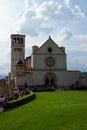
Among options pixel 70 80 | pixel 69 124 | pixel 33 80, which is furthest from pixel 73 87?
pixel 69 124

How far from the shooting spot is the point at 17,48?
73.9 meters

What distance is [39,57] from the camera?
6462cm

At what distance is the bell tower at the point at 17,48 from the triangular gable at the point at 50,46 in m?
9.62

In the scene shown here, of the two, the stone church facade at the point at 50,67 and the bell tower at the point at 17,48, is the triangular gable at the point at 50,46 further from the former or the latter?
the bell tower at the point at 17,48

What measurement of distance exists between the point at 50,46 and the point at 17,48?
450 inches

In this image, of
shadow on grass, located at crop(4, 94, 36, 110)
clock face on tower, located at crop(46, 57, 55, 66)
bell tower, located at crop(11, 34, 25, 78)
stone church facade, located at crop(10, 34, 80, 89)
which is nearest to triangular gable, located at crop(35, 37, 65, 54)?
stone church facade, located at crop(10, 34, 80, 89)

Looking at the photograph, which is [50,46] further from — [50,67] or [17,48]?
[17,48]

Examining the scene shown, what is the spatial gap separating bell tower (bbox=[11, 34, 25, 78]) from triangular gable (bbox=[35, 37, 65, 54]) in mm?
9616

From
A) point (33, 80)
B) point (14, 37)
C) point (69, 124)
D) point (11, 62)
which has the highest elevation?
point (14, 37)

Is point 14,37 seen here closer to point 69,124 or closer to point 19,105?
point 19,105

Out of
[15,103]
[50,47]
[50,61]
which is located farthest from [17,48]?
[15,103]

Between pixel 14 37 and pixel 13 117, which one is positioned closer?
pixel 13 117

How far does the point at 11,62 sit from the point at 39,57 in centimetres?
1046

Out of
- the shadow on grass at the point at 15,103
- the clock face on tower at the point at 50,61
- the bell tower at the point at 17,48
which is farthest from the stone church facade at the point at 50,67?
the shadow on grass at the point at 15,103
